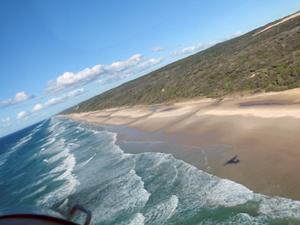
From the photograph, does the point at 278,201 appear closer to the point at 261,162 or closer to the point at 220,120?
the point at 261,162

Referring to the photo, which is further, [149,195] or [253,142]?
[253,142]

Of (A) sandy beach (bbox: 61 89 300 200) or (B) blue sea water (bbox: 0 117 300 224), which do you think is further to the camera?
(A) sandy beach (bbox: 61 89 300 200)

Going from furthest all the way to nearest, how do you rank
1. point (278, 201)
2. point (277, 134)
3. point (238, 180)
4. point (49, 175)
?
point (49, 175)
point (277, 134)
point (238, 180)
point (278, 201)

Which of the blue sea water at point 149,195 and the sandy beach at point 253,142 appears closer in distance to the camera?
the blue sea water at point 149,195

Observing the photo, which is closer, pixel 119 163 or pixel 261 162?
pixel 261 162

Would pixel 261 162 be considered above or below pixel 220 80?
below

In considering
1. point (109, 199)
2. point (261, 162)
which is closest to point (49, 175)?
point (109, 199)

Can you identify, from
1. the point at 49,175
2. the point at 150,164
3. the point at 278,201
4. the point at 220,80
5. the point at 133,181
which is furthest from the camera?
the point at 220,80

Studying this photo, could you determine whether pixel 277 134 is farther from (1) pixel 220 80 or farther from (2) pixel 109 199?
(1) pixel 220 80

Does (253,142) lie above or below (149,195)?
above

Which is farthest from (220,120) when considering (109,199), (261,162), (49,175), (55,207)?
(49,175)
